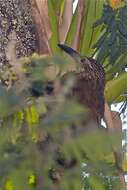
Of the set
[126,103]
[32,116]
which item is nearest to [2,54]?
[126,103]

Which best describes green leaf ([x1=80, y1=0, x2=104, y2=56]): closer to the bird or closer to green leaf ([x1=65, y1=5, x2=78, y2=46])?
green leaf ([x1=65, y1=5, x2=78, y2=46])

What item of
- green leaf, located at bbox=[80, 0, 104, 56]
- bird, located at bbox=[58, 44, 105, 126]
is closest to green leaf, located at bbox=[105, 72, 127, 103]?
green leaf, located at bbox=[80, 0, 104, 56]

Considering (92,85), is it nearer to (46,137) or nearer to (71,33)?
(71,33)

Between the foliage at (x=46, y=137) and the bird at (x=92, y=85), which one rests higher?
the foliage at (x=46, y=137)

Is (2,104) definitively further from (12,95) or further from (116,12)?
(116,12)

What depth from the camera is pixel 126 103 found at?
209cm

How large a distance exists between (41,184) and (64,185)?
24 millimetres

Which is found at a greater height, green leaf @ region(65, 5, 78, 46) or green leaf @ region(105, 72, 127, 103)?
→ green leaf @ region(65, 5, 78, 46)

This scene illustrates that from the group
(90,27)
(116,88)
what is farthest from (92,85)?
(90,27)

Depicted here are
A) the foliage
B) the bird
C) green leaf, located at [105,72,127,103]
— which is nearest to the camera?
the foliage

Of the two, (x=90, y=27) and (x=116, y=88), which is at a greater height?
(x=90, y=27)

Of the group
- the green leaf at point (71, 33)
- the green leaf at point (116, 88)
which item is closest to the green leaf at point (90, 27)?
the green leaf at point (71, 33)

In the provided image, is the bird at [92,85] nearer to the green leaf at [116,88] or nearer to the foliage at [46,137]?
the green leaf at [116,88]

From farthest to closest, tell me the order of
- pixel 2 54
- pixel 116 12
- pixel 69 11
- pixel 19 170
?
pixel 69 11 < pixel 116 12 < pixel 2 54 < pixel 19 170
